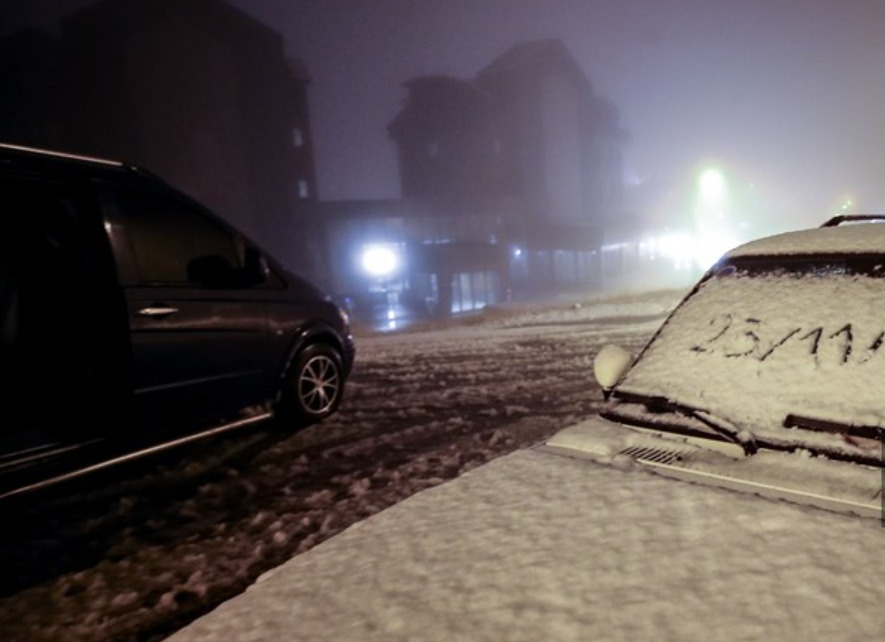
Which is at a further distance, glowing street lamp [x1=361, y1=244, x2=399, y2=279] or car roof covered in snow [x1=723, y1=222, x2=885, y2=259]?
glowing street lamp [x1=361, y1=244, x2=399, y2=279]

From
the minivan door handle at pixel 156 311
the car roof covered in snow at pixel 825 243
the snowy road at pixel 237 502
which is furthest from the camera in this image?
the minivan door handle at pixel 156 311

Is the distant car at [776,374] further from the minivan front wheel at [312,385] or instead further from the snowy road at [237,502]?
the minivan front wheel at [312,385]

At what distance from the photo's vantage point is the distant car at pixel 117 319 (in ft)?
13.3

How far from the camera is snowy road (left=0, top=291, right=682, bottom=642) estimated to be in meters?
3.07

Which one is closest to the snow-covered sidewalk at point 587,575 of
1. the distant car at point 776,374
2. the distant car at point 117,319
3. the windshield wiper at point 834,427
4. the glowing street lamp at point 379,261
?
the distant car at point 776,374

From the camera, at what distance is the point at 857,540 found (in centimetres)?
153

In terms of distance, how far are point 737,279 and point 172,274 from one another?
3.89m

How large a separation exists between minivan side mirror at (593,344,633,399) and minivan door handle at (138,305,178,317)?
10.3ft

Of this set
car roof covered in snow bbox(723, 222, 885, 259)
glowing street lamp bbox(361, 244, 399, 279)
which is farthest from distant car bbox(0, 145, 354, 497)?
glowing street lamp bbox(361, 244, 399, 279)

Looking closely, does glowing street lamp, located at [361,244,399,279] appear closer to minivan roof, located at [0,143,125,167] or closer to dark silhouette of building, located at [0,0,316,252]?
dark silhouette of building, located at [0,0,316,252]

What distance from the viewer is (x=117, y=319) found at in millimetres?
4105

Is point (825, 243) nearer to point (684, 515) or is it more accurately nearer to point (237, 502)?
point (684, 515)

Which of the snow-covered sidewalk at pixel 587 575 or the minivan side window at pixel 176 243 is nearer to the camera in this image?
the snow-covered sidewalk at pixel 587 575

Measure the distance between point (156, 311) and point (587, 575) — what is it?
378 centimetres
